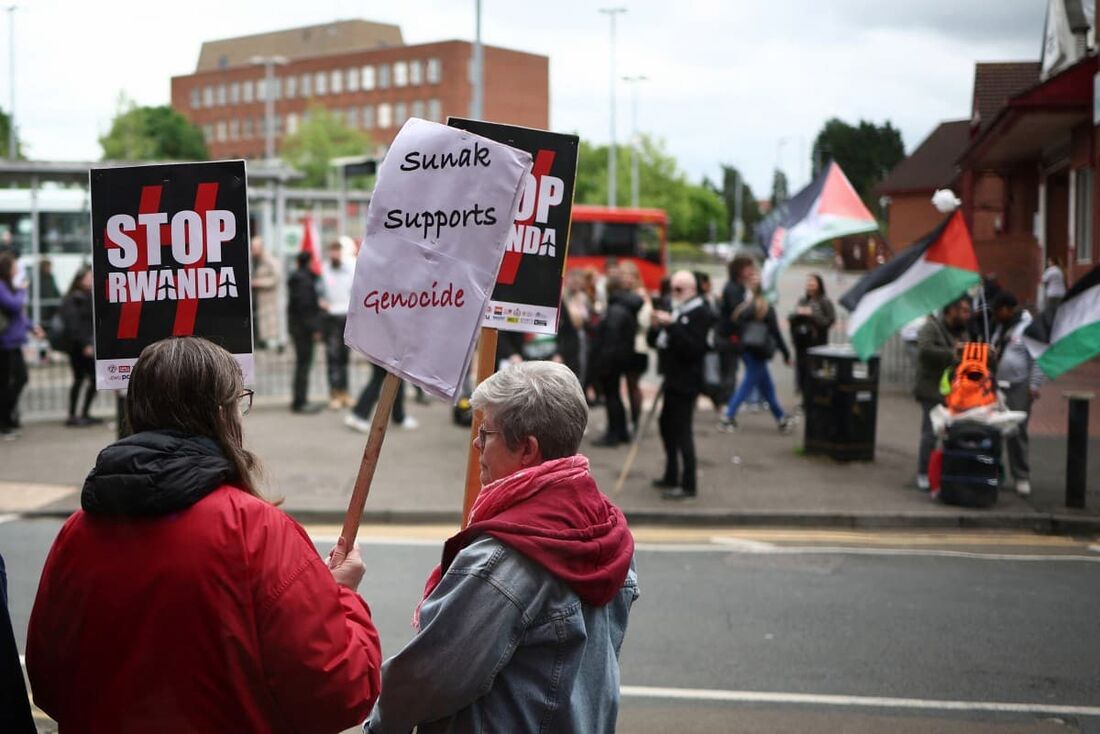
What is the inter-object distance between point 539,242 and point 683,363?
5.80m

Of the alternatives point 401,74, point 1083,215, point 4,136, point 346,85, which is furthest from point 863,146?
point 346,85

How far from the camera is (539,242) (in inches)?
175

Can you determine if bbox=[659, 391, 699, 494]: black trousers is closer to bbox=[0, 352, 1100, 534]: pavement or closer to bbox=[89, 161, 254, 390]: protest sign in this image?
bbox=[0, 352, 1100, 534]: pavement

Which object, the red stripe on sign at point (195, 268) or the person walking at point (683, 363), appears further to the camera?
the person walking at point (683, 363)

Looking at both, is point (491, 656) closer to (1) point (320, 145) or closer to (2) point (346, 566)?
(2) point (346, 566)

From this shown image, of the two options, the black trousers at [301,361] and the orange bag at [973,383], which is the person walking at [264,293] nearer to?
the black trousers at [301,361]

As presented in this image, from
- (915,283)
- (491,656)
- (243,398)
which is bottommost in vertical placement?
(491,656)

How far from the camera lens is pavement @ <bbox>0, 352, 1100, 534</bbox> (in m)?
9.95

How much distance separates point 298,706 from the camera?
242cm

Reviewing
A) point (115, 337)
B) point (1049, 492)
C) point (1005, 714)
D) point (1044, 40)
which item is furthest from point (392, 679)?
point (1044, 40)

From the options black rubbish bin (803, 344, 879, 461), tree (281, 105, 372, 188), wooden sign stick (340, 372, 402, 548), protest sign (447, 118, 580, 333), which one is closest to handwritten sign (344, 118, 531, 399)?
wooden sign stick (340, 372, 402, 548)

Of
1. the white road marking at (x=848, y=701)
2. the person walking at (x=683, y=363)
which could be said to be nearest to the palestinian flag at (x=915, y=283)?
the person walking at (x=683, y=363)

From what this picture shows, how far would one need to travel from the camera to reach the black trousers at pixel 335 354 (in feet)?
50.6

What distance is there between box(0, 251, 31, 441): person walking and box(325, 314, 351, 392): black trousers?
3.59 meters
